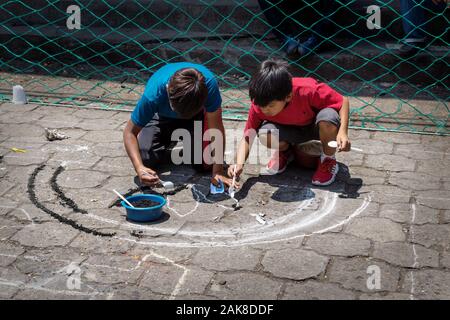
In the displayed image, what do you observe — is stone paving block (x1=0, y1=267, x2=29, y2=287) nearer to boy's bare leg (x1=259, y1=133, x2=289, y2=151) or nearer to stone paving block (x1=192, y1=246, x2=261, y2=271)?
stone paving block (x1=192, y1=246, x2=261, y2=271)

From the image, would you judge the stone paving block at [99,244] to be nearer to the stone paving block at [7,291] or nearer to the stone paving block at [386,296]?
the stone paving block at [7,291]

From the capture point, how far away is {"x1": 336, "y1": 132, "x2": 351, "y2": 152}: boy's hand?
4.01 m

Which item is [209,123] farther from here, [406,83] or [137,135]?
[406,83]

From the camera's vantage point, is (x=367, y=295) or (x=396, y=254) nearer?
(x=367, y=295)

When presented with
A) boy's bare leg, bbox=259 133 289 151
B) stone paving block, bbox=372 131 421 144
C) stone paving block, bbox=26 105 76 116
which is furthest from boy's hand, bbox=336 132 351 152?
stone paving block, bbox=26 105 76 116

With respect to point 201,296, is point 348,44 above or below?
above

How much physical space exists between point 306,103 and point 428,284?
1.46 m

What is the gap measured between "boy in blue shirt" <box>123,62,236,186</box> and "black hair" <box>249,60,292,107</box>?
293mm

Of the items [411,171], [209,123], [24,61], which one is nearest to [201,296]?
[209,123]

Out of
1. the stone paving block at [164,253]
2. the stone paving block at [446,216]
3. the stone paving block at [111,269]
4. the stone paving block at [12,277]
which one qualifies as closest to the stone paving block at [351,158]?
the stone paving block at [446,216]

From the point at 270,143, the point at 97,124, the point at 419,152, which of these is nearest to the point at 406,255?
the point at 270,143

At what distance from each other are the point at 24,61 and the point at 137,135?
3.40 metres

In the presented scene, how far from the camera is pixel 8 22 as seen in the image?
25.4ft

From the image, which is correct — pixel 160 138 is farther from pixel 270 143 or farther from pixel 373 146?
pixel 373 146
